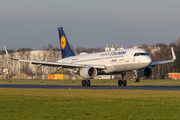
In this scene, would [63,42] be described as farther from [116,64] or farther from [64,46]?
[116,64]

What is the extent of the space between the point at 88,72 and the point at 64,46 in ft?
52.6

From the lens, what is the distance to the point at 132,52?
133 ft

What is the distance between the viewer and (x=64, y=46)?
186 feet

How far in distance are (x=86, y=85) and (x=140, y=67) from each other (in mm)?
8737

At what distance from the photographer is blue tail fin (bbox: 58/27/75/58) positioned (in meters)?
55.8

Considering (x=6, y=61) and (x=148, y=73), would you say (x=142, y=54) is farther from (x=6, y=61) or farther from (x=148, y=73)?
(x=6, y=61)

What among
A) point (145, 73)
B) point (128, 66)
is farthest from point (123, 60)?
point (145, 73)

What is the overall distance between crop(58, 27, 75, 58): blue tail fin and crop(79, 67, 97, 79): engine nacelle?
13.3 m

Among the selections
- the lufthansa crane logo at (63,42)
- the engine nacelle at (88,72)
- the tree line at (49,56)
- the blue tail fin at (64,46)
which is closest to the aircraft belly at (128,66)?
the engine nacelle at (88,72)

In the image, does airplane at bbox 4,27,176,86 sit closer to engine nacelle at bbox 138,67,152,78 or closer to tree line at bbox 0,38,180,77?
engine nacelle at bbox 138,67,152,78

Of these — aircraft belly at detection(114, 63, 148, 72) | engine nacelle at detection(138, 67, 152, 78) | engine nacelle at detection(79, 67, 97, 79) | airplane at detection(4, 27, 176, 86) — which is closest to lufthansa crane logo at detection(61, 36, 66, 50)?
airplane at detection(4, 27, 176, 86)

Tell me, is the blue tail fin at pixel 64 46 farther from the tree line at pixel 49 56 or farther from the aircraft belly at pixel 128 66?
the tree line at pixel 49 56

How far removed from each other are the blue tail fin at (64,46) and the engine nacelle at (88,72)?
43.8ft

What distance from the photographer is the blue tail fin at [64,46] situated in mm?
55844
